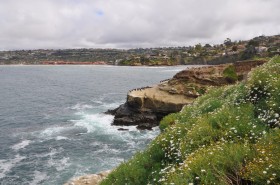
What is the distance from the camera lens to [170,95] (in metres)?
51.6

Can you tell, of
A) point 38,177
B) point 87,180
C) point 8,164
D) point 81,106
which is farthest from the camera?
point 81,106

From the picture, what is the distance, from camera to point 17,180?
27047mm

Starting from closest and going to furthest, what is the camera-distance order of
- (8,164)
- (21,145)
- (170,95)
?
(8,164) < (21,145) < (170,95)

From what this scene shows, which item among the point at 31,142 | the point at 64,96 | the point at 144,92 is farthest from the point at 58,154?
the point at 64,96

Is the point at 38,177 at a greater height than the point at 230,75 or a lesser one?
lesser

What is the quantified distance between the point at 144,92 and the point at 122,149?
1908cm

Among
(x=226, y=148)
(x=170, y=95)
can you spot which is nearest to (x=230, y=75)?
(x=170, y=95)

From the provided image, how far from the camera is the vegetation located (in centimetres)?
656

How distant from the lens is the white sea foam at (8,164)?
29.0 metres

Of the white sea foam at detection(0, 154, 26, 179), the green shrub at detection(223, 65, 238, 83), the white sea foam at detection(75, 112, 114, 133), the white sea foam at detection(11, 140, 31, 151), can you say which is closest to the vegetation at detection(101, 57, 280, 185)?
the white sea foam at detection(0, 154, 26, 179)

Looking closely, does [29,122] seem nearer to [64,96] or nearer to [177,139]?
[64,96]

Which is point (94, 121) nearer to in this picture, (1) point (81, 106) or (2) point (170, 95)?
(2) point (170, 95)

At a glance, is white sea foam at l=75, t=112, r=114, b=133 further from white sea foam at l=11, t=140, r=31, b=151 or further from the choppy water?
white sea foam at l=11, t=140, r=31, b=151

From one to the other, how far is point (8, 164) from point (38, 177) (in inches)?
218
